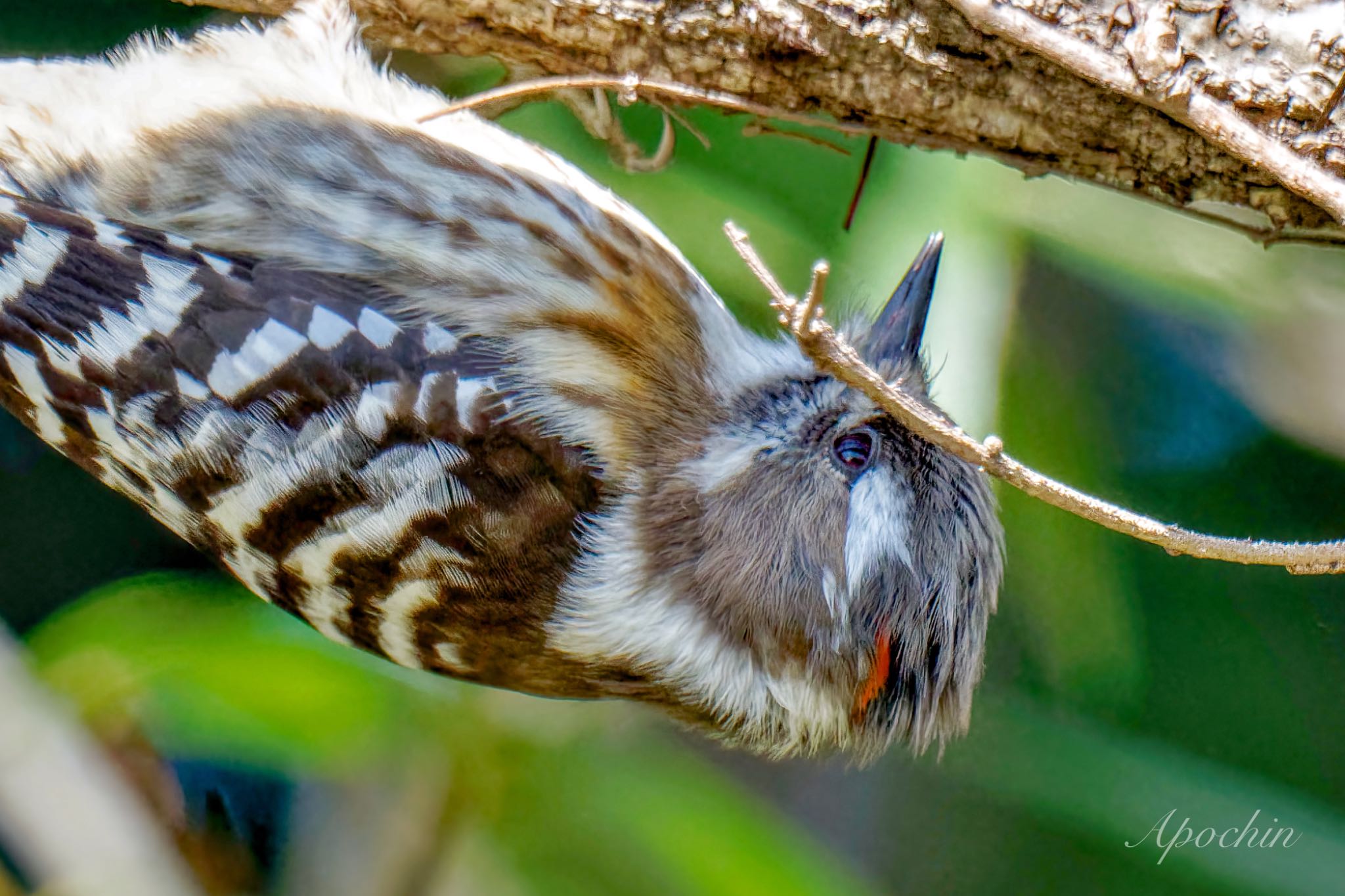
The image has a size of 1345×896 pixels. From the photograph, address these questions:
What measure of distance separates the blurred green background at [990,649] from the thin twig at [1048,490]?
71cm

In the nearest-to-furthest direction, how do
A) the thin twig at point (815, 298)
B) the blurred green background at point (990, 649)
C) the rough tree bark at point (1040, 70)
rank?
the thin twig at point (815, 298)
the rough tree bark at point (1040, 70)
the blurred green background at point (990, 649)

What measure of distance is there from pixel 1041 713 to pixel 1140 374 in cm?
66

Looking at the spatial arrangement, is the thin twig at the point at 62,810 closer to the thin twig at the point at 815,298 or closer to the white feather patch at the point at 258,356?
the white feather patch at the point at 258,356

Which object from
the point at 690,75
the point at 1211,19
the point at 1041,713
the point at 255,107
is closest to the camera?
the point at 1211,19

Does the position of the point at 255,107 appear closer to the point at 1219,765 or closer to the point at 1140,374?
the point at 1140,374

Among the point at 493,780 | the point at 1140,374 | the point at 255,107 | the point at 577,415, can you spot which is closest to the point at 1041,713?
the point at 1140,374

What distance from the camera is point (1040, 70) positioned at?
3.91ft

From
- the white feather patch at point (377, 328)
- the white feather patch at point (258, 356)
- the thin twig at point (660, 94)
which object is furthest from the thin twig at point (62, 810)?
the thin twig at point (660, 94)

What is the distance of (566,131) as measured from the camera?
182 centimetres

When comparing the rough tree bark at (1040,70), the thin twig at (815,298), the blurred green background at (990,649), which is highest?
the rough tree bark at (1040,70)

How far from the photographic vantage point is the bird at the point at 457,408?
4.16 feet

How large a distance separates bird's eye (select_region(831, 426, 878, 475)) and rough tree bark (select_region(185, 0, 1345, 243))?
370mm

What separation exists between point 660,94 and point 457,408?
474 millimetres

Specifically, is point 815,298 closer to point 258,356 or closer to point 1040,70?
point 1040,70
